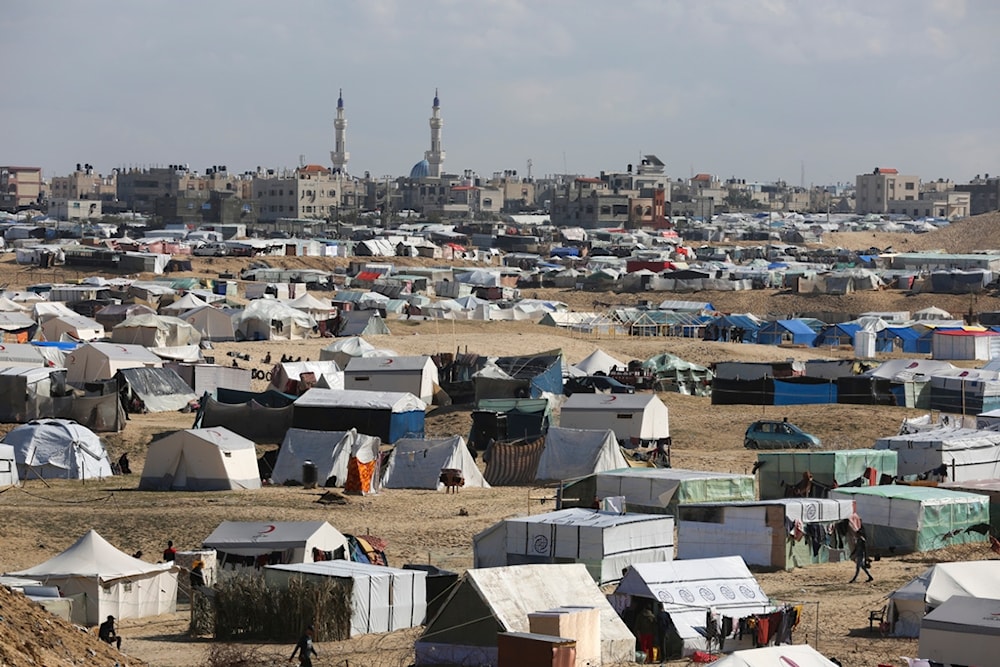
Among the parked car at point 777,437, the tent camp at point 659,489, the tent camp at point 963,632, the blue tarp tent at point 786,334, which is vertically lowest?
the blue tarp tent at point 786,334

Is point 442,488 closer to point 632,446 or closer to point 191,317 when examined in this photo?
point 632,446

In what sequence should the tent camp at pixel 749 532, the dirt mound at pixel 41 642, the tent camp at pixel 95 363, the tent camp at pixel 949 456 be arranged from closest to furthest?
the dirt mound at pixel 41 642 → the tent camp at pixel 749 532 → the tent camp at pixel 949 456 → the tent camp at pixel 95 363

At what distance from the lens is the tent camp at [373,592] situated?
47.7 ft

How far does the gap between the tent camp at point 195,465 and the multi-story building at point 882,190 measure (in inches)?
6026

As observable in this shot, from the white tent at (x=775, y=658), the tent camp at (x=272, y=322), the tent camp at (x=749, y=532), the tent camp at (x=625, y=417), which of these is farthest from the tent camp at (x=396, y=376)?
the white tent at (x=775, y=658)

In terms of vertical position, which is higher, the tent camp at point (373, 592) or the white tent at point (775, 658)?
the white tent at point (775, 658)

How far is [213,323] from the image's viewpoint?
41250 millimetres

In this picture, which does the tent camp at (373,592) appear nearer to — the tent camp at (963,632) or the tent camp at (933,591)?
the tent camp at (933,591)

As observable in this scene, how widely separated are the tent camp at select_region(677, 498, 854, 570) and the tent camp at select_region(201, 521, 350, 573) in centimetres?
367

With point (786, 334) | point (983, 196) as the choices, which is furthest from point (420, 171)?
point (786, 334)

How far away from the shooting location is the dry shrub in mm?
14391

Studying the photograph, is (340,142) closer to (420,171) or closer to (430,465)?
(420,171)

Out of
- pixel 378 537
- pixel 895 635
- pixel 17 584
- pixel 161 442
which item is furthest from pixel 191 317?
pixel 895 635

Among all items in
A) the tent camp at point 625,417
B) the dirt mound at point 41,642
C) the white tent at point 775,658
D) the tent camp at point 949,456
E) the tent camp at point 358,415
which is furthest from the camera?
the tent camp at point 358,415
